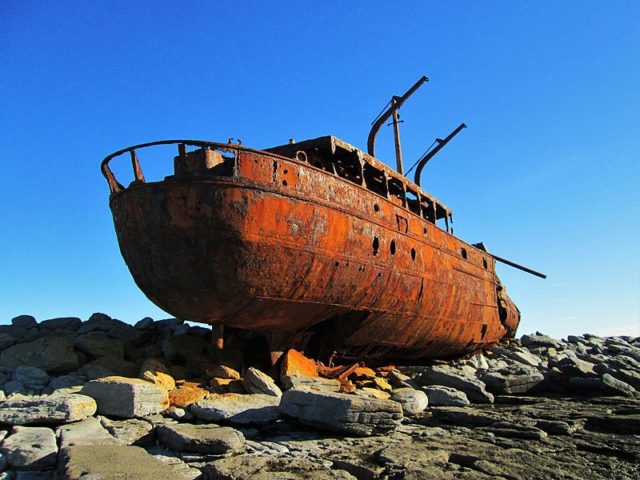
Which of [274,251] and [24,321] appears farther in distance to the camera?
[24,321]

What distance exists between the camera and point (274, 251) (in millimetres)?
5707

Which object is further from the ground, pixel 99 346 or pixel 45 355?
pixel 99 346

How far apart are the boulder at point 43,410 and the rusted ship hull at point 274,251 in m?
1.82

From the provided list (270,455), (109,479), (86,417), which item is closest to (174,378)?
(86,417)

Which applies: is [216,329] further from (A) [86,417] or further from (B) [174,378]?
(A) [86,417]

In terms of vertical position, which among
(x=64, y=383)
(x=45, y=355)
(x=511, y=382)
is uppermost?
(x=45, y=355)

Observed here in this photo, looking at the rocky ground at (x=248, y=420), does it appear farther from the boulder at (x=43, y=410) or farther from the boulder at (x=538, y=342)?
the boulder at (x=538, y=342)

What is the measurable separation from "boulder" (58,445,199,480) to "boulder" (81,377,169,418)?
3.48ft

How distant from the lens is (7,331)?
24.1 ft

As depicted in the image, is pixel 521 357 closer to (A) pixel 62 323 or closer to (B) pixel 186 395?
(B) pixel 186 395

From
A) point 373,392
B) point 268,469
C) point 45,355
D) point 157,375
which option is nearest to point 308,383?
point 373,392

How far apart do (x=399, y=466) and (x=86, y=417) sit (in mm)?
2764

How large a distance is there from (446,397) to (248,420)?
3.39 m

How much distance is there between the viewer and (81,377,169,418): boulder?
14.6 feet
